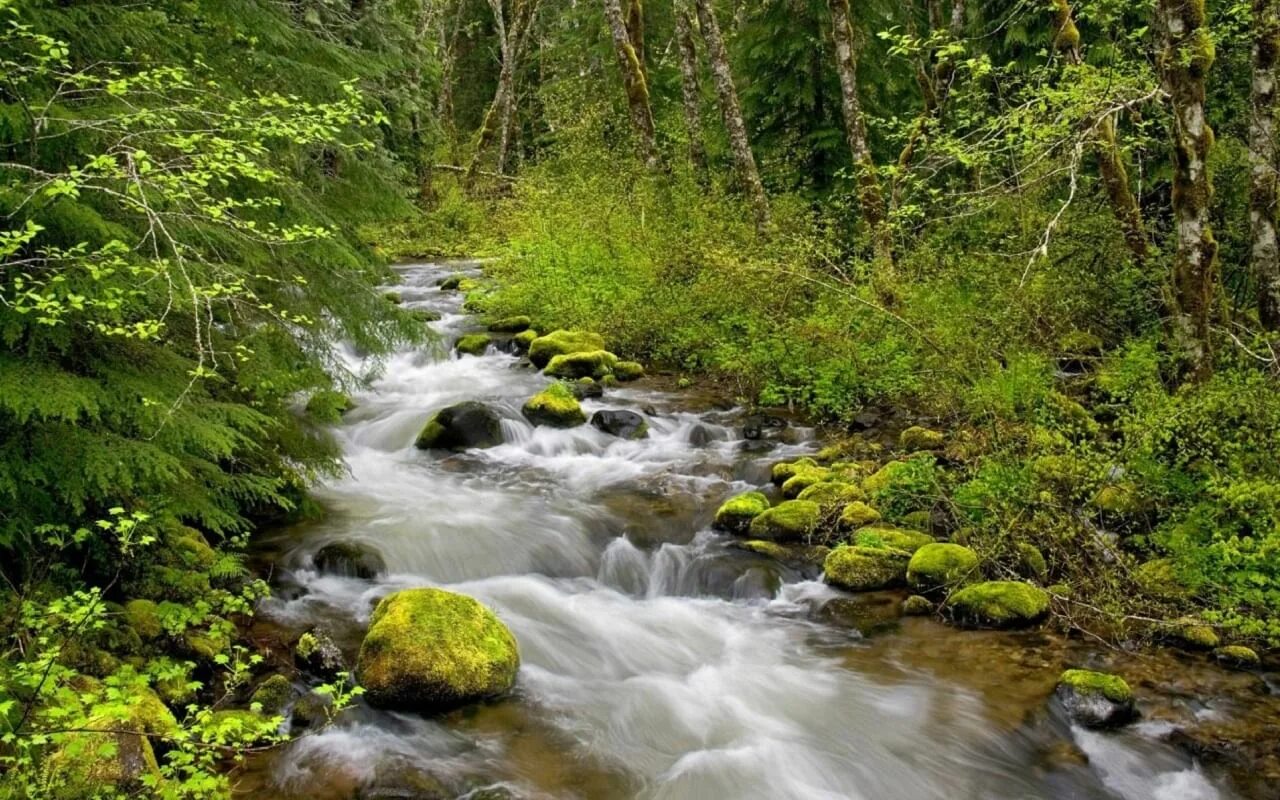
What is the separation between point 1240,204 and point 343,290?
9.99 m

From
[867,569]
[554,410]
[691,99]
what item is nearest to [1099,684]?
[867,569]

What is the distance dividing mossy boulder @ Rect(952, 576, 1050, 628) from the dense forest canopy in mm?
313

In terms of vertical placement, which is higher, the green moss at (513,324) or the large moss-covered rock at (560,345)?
the green moss at (513,324)

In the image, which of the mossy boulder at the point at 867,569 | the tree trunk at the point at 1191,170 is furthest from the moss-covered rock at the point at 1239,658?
the tree trunk at the point at 1191,170

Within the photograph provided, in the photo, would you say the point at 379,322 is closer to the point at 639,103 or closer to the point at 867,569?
the point at 867,569

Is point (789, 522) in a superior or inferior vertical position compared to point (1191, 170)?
inferior

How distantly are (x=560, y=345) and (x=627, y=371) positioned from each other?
4.70 ft

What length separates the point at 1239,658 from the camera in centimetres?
575

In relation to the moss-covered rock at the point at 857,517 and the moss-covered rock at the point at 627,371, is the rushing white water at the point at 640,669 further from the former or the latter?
the moss-covered rock at the point at 627,371

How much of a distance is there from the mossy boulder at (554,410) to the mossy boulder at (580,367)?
5.35 feet

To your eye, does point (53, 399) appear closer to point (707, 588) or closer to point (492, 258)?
point (707, 588)

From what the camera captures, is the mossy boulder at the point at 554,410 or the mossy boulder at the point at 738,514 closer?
the mossy boulder at the point at 738,514

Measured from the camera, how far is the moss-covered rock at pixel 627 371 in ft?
45.3

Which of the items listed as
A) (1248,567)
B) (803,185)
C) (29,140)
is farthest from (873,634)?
(803,185)
